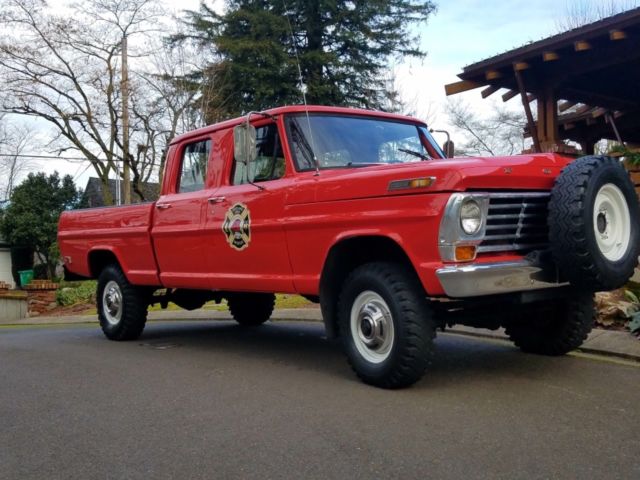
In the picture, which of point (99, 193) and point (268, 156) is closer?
point (268, 156)

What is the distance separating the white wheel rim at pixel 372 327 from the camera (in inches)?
188

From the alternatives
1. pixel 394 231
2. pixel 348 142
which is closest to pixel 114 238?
pixel 348 142

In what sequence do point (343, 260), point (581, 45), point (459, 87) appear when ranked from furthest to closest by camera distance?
point (459, 87) < point (581, 45) < point (343, 260)

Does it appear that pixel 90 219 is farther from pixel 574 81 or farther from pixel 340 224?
pixel 574 81

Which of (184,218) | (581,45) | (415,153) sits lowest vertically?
(184,218)

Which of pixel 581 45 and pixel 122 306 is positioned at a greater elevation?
pixel 581 45

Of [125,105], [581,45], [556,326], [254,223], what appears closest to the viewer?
[556,326]

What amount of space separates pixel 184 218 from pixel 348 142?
77.0 inches

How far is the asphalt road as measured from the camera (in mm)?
3330

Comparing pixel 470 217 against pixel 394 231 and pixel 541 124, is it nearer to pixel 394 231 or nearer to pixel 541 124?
pixel 394 231

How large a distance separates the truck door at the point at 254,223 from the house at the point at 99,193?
8442 mm

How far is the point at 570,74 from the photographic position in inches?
386

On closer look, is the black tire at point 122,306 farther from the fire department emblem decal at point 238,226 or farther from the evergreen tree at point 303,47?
the evergreen tree at point 303,47

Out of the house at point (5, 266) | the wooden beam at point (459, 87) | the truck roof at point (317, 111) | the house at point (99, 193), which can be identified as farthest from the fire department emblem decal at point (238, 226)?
the house at point (5, 266)
